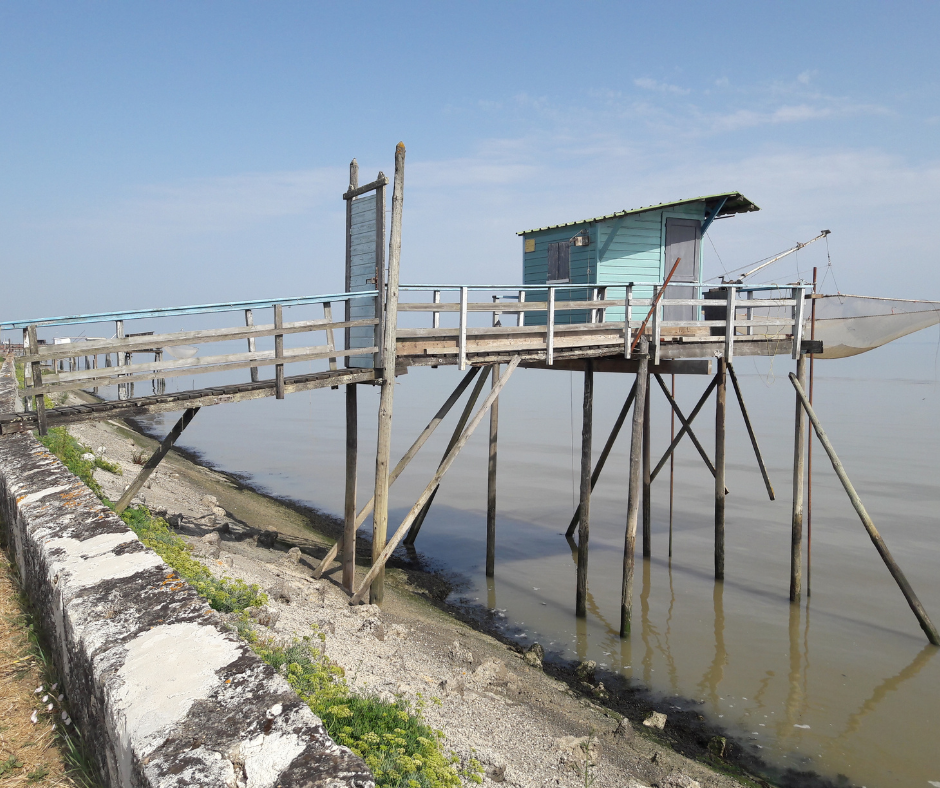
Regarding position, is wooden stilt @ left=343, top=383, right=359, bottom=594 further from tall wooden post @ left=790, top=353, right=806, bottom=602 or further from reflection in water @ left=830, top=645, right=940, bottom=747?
tall wooden post @ left=790, top=353, right=806, bottom=602

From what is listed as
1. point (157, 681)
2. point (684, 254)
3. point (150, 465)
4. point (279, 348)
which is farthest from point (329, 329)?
point (684, 254)

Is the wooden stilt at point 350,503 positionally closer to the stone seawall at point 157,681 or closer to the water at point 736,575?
the water at point 736,575

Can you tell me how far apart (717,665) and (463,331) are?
564 centimetres

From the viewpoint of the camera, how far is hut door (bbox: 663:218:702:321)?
521 inches

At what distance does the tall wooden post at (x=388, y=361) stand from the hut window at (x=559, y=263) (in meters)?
5.38

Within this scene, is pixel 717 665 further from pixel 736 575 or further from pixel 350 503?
pixel 350 503

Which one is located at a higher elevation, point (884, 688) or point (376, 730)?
point (376, 730)

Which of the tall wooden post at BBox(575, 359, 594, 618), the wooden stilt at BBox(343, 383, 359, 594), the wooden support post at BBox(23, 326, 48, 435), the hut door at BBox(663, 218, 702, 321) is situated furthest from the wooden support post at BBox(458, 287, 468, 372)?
the hut door at BBox(663, 218, 702, 321)

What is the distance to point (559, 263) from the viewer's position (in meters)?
13.6

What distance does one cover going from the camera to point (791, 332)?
39.4ft

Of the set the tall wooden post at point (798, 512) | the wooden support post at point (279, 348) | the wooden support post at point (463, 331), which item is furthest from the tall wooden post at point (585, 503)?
the wooden support post at point (279, 348)

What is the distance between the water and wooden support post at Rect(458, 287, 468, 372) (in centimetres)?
407

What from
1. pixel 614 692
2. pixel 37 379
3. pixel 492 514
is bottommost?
pixel 614 692

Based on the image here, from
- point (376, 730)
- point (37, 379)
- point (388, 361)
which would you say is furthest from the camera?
point (388, 361)
